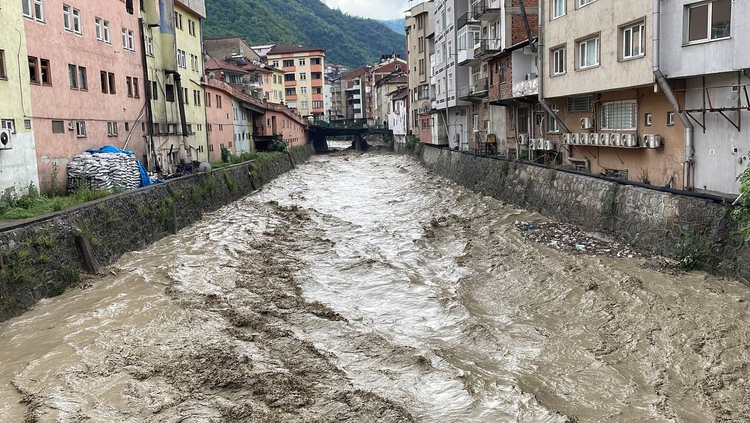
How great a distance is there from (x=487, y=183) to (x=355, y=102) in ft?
327

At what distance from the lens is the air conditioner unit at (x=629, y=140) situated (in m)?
19.7

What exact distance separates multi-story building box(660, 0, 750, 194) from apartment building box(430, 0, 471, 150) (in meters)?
25.1

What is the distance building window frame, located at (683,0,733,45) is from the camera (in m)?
15.2

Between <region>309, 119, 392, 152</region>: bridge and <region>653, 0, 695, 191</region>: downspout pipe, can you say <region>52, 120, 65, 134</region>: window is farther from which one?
<region>309, 119, 392, 152</region>: bridge

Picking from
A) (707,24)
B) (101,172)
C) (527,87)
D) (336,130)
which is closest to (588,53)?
(527,87)

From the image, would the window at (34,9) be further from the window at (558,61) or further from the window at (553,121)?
the window at (553,121)

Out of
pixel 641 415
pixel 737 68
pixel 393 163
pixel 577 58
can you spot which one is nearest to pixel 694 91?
pixel 737 68

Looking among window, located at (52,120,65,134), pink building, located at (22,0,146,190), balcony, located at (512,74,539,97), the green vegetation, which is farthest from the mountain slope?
the green vegetation

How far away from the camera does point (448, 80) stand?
4419 cm

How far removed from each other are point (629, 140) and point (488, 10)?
15.2 meters

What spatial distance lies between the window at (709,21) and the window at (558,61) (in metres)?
7.41

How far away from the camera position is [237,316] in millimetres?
12789

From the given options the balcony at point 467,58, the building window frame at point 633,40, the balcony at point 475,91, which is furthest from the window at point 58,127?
the balcony at point 467,58

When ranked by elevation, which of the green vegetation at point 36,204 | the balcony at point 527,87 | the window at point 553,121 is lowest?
the green vegetation at point 36,204
